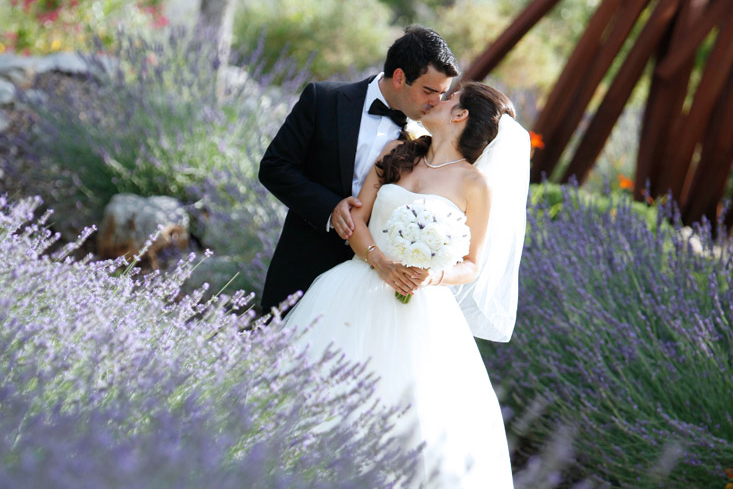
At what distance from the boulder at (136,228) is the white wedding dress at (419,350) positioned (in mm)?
2018

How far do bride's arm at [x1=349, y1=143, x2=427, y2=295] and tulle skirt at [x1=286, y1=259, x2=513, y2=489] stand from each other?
0.24 feet

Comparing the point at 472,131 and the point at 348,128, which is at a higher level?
the point at 472,131

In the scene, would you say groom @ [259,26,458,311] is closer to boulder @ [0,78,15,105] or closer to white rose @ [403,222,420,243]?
white rose @ [403,222,420,243]

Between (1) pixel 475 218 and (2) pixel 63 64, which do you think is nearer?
(1) pixel 475 218

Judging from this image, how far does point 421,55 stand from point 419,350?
0.91m

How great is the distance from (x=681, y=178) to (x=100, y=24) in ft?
21.9

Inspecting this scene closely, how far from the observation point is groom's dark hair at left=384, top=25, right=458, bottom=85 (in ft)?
8.52

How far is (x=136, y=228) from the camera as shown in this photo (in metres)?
4.44

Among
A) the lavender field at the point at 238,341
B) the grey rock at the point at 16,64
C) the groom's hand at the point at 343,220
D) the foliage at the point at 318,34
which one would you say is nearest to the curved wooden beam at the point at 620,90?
the lavender field at the point at 238,341

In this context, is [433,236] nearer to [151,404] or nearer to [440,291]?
[440,291]

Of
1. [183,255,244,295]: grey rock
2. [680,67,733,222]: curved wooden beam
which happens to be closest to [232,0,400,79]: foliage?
[680,67,733,222]: curved wooden beam

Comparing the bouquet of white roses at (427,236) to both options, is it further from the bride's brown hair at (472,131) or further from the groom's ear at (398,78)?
the groom's ear at (398,78)

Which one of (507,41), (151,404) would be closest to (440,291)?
→ (151,404)

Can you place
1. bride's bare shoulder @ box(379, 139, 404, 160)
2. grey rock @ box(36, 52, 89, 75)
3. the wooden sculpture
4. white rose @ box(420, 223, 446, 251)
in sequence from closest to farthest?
white rose @ box(420, 223, 446, 251) < bride's bare shoulder @ box(379, 139, 404, 160) < the wooden sculpture < grey rock @ box(36, 52, 89, 75)
